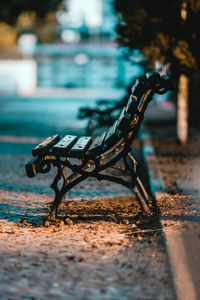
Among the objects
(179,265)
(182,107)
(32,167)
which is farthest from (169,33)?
(179,265)

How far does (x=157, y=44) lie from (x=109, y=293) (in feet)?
25.6

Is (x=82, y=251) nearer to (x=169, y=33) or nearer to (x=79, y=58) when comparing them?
(x=169, y=33)

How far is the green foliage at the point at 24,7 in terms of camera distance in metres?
23.0

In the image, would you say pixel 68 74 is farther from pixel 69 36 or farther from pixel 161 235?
pixel 161 235

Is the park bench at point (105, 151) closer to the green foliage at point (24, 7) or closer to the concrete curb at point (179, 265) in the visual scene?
the concrete curb at point (179, 265)

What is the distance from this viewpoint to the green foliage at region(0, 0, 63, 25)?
23006 mm

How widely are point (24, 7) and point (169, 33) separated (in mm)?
15098

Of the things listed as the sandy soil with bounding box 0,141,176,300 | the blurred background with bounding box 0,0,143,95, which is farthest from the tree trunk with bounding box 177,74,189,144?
the blurred background with bounding box 0,0,143,95

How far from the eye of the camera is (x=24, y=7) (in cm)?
2350

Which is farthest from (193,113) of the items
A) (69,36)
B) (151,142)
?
(69,36)

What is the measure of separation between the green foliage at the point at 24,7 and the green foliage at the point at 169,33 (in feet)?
41.7

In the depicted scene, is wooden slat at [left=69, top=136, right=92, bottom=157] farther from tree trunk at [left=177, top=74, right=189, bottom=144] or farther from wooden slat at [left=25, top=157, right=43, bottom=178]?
tree trunk at [left=177, top=74, right=189, bottom=144]

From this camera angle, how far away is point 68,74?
63.5m

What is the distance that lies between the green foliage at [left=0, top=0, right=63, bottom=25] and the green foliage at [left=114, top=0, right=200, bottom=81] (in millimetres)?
12723
